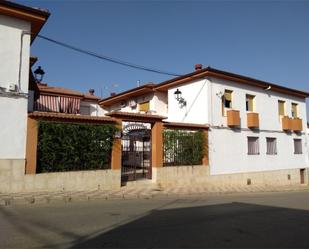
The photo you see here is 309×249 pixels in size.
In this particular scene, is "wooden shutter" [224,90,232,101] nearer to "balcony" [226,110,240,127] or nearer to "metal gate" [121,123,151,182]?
"balcony" [226,110,240,127]

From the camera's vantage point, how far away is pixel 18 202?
8.86 metres

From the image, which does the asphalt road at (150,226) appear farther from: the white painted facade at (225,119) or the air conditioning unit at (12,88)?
the white painted facade at (225,119)

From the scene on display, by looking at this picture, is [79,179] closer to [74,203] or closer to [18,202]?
[74,203]

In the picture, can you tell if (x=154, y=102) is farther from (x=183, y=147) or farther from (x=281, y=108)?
(x=281, y=108)

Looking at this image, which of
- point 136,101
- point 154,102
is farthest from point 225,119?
point 136,101

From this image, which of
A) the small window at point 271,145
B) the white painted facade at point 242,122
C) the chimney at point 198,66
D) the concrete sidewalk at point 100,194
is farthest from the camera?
the small window at point 271,145

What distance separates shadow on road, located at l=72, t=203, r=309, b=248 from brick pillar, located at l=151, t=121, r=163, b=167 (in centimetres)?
503

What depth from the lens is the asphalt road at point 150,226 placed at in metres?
5.17

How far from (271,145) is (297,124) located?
3511 millimetres

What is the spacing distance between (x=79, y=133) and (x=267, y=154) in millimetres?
13486

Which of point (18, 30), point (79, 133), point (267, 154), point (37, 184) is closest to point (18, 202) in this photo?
point (37, 184)

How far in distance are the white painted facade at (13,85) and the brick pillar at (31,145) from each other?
18cm

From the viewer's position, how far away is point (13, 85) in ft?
34.6

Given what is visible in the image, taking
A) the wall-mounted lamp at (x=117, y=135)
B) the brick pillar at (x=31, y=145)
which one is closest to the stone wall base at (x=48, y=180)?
the brick pillar at (x=31, y=145)
